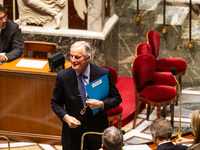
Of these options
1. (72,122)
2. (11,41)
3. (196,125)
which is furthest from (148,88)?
(196,125)

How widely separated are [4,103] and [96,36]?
2150mm

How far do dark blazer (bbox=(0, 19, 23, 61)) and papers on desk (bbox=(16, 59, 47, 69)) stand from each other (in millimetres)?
117

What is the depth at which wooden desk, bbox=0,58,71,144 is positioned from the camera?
4.28 meters

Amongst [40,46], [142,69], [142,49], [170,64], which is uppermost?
[40,46]

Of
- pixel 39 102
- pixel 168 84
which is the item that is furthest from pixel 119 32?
pixel 39 102

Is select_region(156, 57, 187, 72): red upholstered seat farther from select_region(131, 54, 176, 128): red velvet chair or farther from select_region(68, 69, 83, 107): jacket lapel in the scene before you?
select_region(68, 69, 83, 107): jacket lapel

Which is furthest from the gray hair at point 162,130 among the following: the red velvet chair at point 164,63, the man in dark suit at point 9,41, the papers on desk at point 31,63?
the red velvet chair at point 164,63

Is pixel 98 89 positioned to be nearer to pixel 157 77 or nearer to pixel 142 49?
pixel 142 49

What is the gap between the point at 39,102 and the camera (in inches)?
171

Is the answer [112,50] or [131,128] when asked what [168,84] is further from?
[112,50]

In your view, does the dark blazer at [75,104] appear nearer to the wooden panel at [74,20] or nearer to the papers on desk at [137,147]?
the papers on desk at [137,147]

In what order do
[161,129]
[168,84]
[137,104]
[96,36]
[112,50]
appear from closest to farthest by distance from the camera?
[161,129] < [137,104] < [168,84] < [96,36] < [112,50]

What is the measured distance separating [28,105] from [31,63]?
0.54 m

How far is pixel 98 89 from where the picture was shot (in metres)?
2.71
